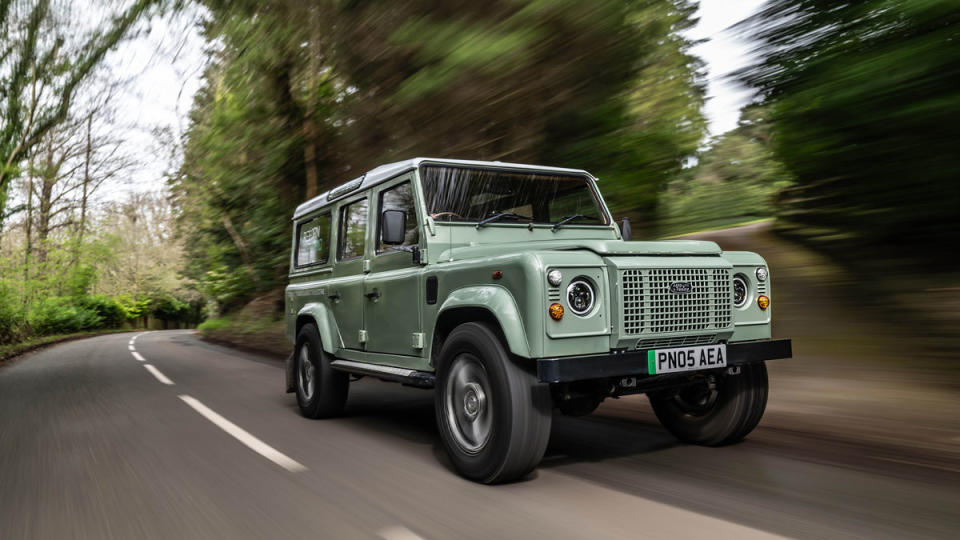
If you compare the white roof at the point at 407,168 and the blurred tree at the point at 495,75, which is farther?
the blurred tree at the point at 495,75

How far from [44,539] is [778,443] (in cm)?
466

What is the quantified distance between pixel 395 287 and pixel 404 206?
64 cm

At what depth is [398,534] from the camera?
336 centimetres

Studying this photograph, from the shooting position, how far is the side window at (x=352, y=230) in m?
6.08

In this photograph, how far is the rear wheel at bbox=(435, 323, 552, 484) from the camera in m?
3.86

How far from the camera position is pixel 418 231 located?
202 inches

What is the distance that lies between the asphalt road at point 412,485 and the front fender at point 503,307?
0.87 metres

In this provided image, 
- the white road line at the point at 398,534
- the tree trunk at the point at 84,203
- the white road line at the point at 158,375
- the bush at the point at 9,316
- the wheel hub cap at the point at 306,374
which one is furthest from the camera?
the tree trunk at the point at 84,203

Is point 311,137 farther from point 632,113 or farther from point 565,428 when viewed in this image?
point 565,428

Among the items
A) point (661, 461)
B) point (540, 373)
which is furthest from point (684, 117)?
point (540, 373)

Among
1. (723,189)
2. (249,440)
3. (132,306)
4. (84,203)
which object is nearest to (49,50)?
(249,440)

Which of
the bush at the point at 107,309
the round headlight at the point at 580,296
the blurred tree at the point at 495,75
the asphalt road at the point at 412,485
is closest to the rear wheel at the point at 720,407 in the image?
the asphalt road at the point at 412,485

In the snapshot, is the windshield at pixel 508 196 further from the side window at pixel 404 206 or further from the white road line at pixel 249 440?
the white road line at pixel 249 440

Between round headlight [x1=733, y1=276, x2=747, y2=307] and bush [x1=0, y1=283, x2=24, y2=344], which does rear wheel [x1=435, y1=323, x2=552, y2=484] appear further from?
bush [x1=0, y1=283, x2=24, y2=344]
